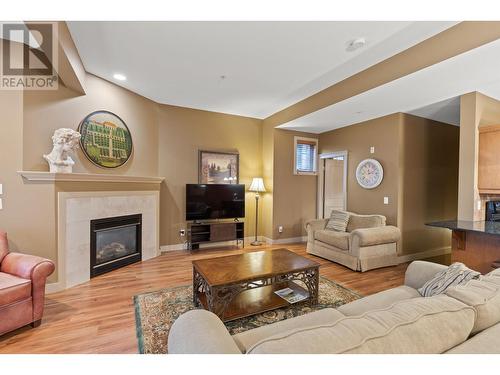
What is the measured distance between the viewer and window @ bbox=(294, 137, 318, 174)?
530cm

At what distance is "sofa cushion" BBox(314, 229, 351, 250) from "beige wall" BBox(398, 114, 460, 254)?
110 cm

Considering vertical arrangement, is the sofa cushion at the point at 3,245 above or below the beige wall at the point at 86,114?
below

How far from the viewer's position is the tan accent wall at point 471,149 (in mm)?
2875

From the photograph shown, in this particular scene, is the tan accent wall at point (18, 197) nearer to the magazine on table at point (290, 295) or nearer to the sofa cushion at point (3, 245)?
the sofa cushion at point (3, 245)

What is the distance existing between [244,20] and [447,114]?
151 inches

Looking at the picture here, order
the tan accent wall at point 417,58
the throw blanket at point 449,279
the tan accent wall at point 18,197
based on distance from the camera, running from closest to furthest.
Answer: the throw blanket at point 449,279 → the tan accent wall at point 417,58 → the tan accent wall at point 18,197

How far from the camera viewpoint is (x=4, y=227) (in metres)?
2.48

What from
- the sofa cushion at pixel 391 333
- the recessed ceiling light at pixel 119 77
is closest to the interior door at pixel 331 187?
the recessed ceiling light at pixel 119 77

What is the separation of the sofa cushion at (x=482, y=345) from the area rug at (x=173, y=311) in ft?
5.22

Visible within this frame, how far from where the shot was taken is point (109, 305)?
8.00 feet

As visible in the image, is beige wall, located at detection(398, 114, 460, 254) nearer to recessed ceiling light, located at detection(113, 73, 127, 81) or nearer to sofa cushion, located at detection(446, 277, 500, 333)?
sofa cushion, located at detection(446, 277, 500, 333)
